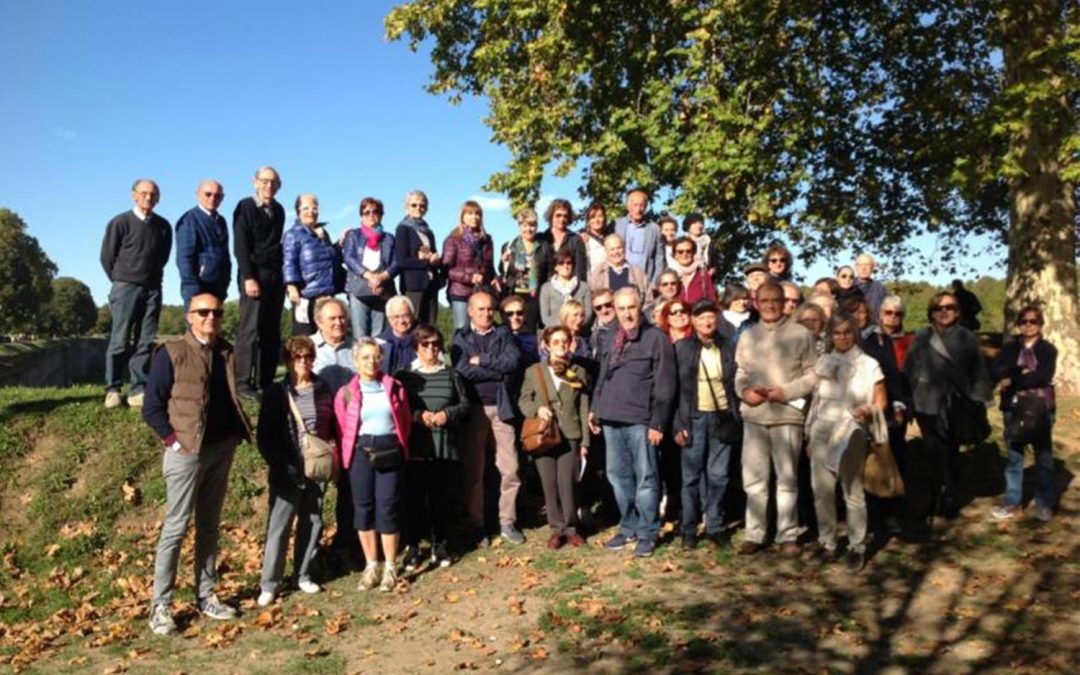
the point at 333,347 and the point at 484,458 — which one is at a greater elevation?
the point at 333,347

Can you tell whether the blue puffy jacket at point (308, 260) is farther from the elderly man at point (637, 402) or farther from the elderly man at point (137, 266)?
the elderly man at point (637, 402)

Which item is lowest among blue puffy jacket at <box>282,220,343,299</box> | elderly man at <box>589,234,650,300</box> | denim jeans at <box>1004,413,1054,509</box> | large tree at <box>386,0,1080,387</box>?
denim jeans at <box>1004,413,1054,509</box>

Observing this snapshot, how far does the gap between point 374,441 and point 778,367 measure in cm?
345

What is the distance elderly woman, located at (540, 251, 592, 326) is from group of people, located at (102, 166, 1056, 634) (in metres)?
0.03

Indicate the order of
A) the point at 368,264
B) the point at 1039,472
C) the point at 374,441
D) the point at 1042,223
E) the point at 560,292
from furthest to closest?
the point at 1042,223
the point at 368,264
the point at 560,292
the point at 1039,472
the point at 374,441

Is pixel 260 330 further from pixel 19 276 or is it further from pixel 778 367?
pixel 19 276

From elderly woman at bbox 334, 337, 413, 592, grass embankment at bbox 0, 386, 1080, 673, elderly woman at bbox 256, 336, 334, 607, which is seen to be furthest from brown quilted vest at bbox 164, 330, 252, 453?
grass embankment at bbox 0, 386, 1080, 673

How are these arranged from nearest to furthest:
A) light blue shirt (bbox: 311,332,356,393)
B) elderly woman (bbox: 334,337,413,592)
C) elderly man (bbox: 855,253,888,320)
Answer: elderly woman (bbox: 334,337,413,592), light blue shirt (bbox: 311,332,356,393), elderly man (bbox: 855,253,888,320)

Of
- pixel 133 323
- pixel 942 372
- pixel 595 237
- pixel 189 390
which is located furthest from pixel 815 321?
pixel 133 323

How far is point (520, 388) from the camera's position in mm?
8070

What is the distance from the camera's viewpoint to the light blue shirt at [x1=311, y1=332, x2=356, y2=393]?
7.30 meters

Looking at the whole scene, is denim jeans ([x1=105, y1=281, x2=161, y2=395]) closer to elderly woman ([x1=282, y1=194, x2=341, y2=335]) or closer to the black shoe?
elderly woman ([x1=282, y1=194, x2=341, y2=335])

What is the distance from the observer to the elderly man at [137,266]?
8.99m

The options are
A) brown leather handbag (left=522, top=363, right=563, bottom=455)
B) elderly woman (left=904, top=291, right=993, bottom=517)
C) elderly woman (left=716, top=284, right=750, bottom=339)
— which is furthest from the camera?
elderly woman (left=716, top=284, right=750, bottom=339)
